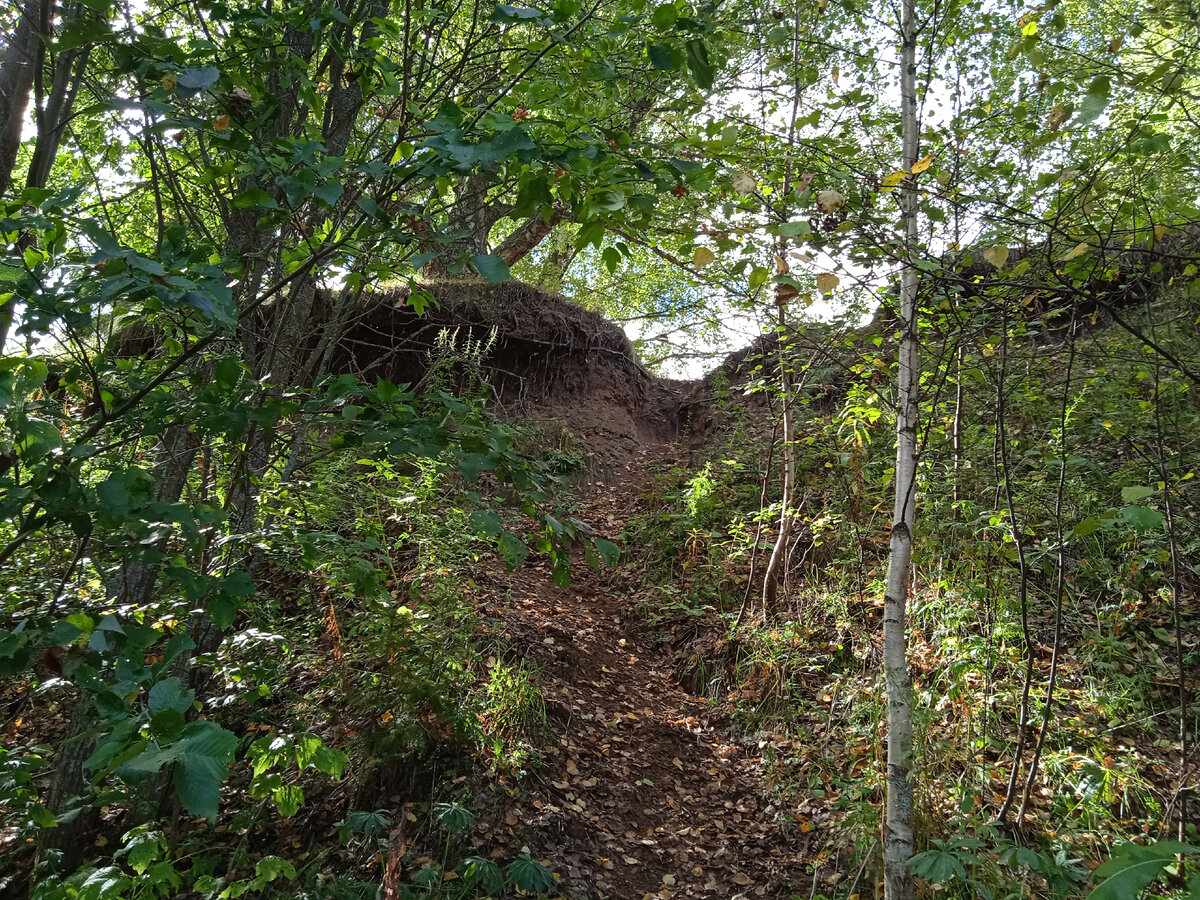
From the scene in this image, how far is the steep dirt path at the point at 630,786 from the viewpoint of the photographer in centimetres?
382

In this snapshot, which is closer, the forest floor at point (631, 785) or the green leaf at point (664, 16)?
the green leaf at point (664, 16)

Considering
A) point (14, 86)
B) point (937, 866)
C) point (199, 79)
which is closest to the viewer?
point (199, 79)

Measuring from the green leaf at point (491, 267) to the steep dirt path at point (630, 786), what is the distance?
334 centimetres

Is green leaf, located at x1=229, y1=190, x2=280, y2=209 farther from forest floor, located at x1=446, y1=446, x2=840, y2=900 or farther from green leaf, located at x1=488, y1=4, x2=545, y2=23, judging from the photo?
forest floor, located at x1=446, y1=446, x2=840, y2=900

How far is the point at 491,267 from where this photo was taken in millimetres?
1622

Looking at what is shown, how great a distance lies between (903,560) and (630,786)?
2508 millimetres

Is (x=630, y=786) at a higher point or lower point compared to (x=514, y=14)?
lower

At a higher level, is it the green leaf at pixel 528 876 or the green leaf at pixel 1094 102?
the green leaf at pixel 1094 102

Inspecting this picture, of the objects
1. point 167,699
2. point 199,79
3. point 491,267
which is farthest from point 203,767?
point 199,79

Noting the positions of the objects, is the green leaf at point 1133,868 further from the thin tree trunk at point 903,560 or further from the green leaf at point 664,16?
the thin tree trunk at point 903,560

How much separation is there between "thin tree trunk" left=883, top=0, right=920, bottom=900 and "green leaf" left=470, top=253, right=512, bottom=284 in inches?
83.6

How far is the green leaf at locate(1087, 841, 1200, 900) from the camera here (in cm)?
106

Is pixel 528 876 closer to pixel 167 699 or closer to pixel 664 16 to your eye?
pixel 167 699

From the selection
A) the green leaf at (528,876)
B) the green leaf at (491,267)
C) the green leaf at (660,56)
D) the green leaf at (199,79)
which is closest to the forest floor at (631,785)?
the green leaf at (528,876)
